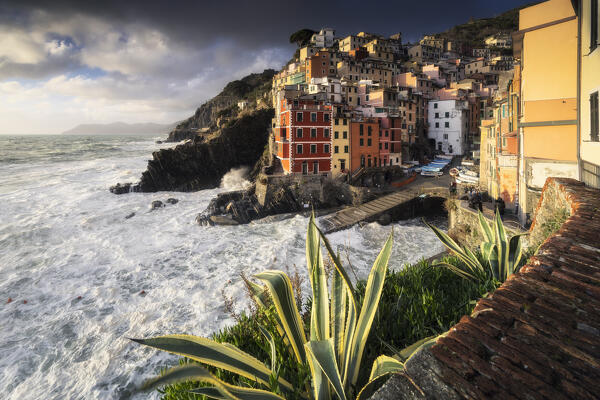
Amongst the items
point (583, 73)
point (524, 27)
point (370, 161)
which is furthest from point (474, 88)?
point (583, 73)

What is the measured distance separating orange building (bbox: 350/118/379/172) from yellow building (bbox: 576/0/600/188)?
26.8m

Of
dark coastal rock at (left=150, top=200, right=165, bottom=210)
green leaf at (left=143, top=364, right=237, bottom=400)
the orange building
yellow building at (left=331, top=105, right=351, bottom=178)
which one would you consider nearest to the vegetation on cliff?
the orange building

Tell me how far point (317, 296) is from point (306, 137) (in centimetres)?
3151

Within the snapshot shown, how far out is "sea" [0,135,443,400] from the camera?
9.71 meters

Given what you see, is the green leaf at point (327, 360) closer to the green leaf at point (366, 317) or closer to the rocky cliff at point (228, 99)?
the green leaf at point (366, 317)

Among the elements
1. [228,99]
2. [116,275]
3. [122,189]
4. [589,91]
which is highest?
[228,99]

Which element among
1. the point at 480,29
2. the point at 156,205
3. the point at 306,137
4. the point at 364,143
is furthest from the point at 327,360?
the point at 480,29

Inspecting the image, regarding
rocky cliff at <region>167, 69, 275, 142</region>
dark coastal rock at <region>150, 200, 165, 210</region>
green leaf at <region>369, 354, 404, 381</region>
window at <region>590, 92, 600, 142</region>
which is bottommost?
dark coastal rock at <region>150, 200, 165, 210</region>

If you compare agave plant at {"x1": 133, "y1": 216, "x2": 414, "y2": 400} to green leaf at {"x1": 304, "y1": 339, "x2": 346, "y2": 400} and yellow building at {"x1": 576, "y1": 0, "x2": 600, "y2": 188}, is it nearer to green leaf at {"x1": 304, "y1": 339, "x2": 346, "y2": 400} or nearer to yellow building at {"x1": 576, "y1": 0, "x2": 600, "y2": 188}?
green leaf at {"x1": 304, "y1": 339, "x2": 346, "y2": 400}

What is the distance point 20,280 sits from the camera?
1595 cm

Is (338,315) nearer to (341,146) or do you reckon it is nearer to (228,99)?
(341,146)

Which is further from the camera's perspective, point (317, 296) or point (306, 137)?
point (306, 137)

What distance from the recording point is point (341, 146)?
34.6 m

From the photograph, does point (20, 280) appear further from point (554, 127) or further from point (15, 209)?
point (554, 127)
